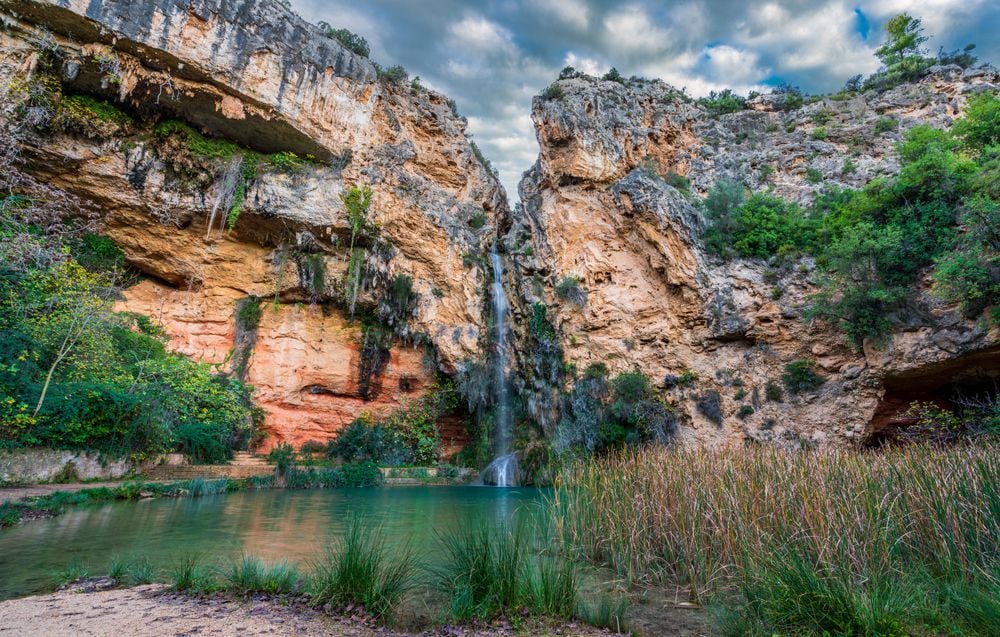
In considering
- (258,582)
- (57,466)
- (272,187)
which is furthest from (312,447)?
(258,582)

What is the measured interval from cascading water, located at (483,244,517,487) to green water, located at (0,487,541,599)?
7.02 metres

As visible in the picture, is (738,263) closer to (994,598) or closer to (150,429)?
(994,598)

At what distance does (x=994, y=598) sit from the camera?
9.06 ft

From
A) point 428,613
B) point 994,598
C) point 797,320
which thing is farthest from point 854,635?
point 797,320

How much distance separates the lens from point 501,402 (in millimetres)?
20359

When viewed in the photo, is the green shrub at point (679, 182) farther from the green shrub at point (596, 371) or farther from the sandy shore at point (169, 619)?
the sandy shore at point (169, 619)

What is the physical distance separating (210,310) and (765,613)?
21.9 m

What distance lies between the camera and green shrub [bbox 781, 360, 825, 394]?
15172mm

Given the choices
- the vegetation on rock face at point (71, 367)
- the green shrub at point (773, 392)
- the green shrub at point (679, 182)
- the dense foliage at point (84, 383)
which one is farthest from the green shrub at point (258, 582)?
the green shrub at point (679, 182)

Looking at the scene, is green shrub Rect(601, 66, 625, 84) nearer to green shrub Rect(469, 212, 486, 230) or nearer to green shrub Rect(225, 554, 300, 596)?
green shrub Rect(469, 212, 486, 230)

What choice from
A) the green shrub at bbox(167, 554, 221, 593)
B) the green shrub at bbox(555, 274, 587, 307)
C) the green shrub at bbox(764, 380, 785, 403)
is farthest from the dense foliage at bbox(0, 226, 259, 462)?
the green shrub at bbox(764, 380, 785, 403)

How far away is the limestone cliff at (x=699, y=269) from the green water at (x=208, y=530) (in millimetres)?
9873

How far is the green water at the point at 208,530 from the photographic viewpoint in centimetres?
482

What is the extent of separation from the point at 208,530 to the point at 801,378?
54.6 ft
